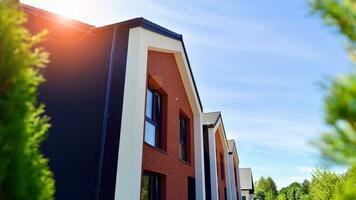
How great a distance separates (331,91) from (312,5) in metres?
0.85

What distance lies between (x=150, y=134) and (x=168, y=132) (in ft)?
3.84

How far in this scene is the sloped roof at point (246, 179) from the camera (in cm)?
4331

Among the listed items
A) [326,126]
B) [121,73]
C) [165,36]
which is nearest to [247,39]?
[165,36]

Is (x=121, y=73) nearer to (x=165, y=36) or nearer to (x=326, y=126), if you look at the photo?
(x=165, y=36)

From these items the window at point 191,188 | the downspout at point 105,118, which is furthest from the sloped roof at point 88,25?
the window at point 191,188

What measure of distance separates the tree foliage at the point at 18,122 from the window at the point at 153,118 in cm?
622

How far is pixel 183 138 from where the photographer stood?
42.1ft

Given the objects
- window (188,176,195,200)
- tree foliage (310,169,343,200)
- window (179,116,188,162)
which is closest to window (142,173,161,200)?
window (179,116,188,162)

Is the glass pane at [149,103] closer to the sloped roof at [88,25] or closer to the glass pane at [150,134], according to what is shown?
the glass pane at [150,134]

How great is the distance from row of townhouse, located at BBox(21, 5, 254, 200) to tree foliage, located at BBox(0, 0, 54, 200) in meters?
4.08

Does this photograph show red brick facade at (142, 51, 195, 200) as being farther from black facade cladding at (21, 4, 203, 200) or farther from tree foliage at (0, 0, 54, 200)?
tree foliage at (0, 0, 54, 200)

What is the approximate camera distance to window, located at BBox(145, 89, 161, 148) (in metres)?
8.86

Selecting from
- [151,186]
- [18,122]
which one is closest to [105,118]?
[151,186]

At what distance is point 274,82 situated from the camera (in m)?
10.7
